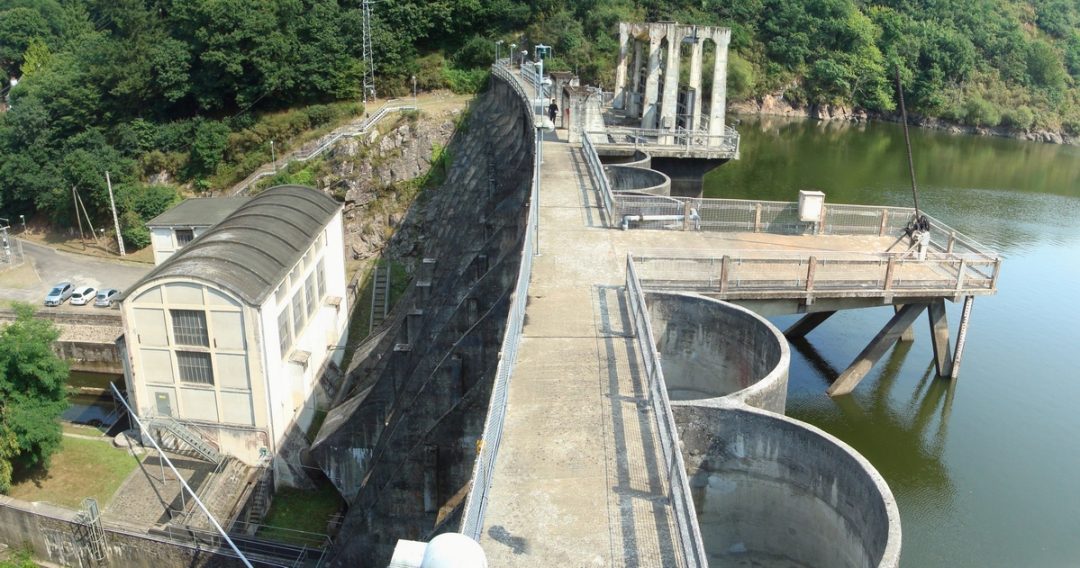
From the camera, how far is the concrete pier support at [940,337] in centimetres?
2148

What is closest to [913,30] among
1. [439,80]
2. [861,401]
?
[439,80]

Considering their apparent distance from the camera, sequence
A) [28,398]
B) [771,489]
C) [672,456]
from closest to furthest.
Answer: [672,456]
[771,489]
[28,398]

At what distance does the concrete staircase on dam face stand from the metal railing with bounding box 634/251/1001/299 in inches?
145

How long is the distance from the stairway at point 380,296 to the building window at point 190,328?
10.6m

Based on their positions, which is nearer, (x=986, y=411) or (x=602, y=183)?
(x=986, y=411)

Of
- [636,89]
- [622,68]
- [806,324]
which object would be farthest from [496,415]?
[636,89]

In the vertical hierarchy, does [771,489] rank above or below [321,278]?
above

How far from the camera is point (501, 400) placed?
10.9 metres

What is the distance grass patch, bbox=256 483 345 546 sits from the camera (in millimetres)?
18891

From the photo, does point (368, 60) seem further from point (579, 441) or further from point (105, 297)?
point (579, 441)

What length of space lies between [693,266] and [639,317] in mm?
5288

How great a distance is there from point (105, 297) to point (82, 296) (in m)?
1.06

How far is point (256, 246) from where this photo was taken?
2205cm

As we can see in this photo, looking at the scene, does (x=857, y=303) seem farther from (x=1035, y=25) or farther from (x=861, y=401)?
(x=1035, y=25)
